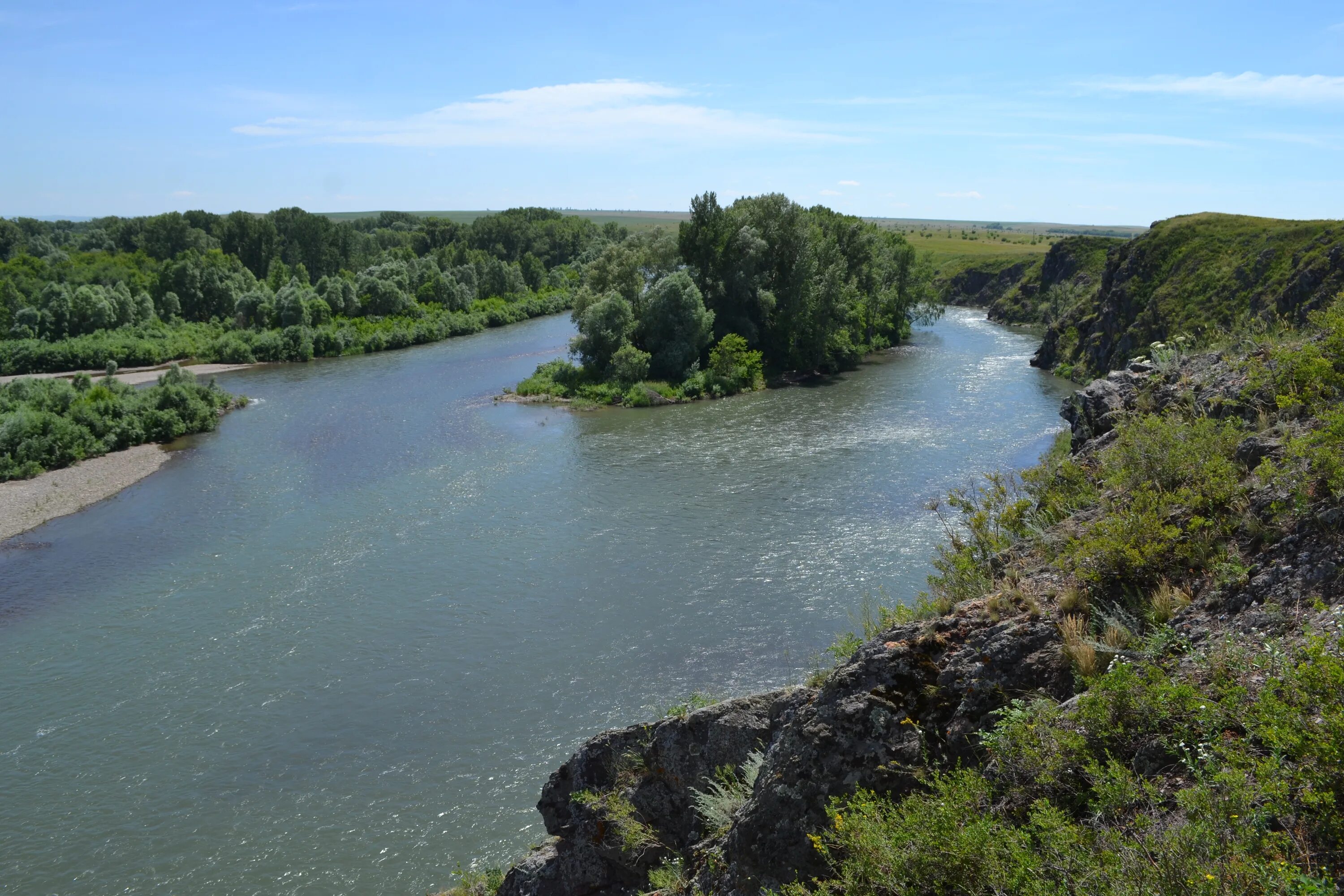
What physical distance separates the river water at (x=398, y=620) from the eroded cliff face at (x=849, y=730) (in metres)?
5.29

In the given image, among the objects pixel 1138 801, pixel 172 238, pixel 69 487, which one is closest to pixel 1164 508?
pixel 1138 801

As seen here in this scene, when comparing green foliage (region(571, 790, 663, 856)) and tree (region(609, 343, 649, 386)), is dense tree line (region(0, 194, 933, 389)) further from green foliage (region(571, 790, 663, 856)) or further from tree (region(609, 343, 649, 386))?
green foliage (region(571, 790, 663, 856))

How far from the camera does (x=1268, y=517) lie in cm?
762

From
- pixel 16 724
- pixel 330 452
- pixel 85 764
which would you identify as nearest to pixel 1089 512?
pixel 85 764

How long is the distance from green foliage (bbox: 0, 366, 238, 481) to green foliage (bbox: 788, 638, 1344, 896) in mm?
43936

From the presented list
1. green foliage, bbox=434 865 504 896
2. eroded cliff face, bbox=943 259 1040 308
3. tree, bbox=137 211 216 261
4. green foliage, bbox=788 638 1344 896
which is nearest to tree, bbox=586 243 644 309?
green foliage, bbox=434 865 504 896

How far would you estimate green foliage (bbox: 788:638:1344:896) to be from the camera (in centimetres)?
477

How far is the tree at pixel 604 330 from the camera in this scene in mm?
54188

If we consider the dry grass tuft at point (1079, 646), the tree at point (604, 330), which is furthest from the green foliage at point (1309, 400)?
the tree at point (604, 330)

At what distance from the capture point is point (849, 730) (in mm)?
7590

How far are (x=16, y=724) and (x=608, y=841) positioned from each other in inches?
662

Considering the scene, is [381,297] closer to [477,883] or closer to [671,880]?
[477,883]

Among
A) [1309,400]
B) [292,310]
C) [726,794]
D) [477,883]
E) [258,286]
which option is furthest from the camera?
[258,286]

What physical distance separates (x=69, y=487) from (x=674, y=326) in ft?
111
